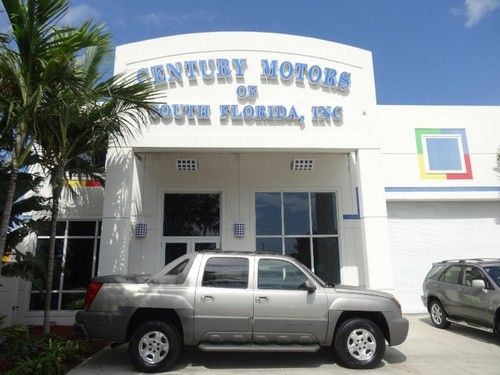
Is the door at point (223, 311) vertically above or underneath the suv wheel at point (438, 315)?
above

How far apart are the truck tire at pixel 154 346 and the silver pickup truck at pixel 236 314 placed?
0.01m

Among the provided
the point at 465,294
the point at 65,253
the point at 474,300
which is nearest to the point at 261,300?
the point at 474,300

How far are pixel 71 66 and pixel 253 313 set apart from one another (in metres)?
5.24

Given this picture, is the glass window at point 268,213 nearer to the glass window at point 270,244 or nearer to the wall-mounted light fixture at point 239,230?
the glass window at point 270,244


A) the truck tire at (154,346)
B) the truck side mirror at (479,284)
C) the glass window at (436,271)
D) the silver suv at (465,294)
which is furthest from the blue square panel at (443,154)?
the truck tire at (154,346)

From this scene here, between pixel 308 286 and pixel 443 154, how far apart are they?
929 cm

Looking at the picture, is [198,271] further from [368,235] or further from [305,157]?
[305,157]

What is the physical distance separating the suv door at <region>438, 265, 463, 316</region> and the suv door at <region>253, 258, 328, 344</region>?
4720 millimetres

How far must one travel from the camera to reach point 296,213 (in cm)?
1316

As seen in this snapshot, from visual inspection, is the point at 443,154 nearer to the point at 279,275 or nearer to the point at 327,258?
the point at 327,258

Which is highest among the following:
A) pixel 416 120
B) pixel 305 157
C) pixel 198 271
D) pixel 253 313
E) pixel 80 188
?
pixel 416 120

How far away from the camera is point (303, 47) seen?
11.9 meters

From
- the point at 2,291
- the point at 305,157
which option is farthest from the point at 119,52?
the point at 2,291

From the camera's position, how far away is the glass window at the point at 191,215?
12.9m
